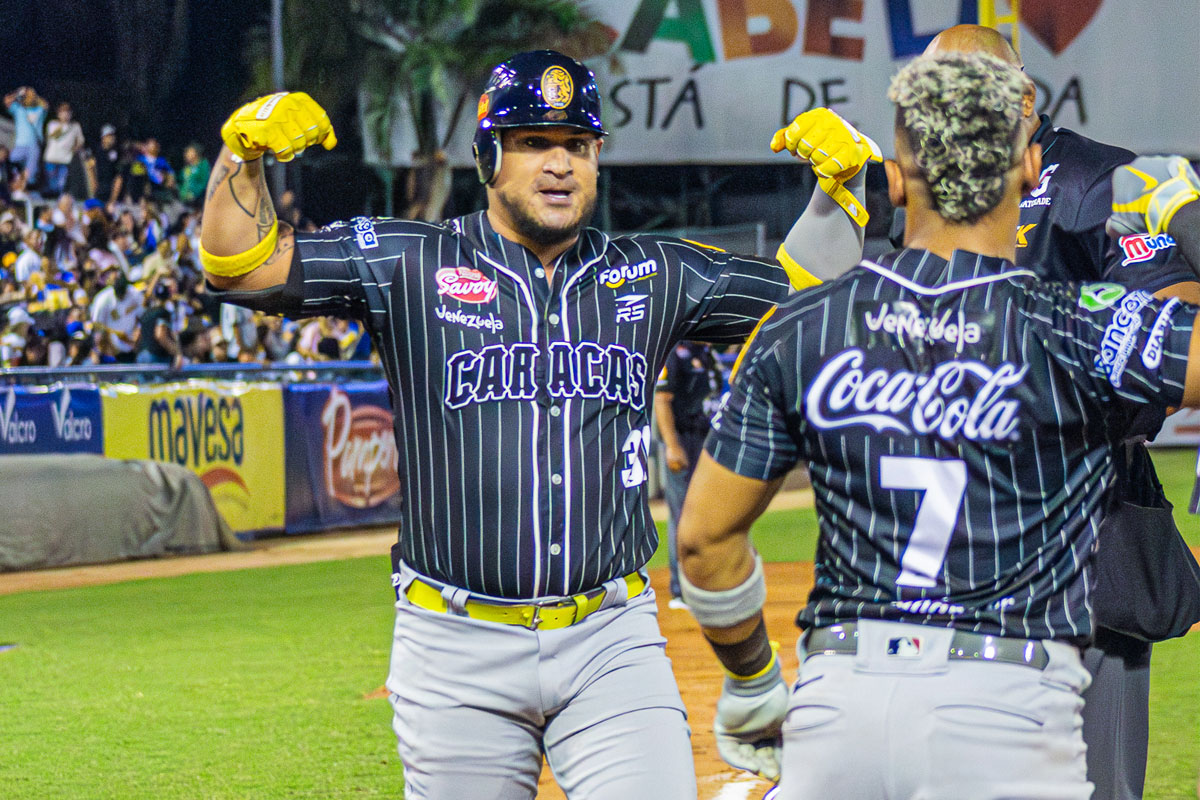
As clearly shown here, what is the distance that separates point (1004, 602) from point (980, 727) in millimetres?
200

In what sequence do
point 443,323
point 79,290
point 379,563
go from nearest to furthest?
1. point 443,323
2. point 379,563
3. point 79,290

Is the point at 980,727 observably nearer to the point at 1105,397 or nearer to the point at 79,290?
the point at 1105,397

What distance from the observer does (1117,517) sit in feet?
9.95

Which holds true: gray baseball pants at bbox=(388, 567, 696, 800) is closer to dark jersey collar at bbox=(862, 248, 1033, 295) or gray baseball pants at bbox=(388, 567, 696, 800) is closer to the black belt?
the black belt

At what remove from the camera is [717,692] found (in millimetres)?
7215

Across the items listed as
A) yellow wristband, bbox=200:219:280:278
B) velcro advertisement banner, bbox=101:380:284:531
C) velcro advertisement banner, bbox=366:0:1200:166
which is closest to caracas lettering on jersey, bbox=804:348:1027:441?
yellow wristband, bbox=200:219:280:278

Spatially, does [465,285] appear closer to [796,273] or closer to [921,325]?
[796,273]

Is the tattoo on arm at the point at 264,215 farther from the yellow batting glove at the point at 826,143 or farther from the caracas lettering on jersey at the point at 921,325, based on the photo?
the caracas lettering on jersey at the point at 921,325

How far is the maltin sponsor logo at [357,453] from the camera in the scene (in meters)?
14.4

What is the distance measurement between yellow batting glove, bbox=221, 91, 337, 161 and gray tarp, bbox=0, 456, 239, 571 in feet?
31.6

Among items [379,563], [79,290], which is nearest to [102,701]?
[379,563]

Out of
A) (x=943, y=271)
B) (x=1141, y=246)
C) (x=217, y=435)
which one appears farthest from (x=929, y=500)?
(x=217, y=435)

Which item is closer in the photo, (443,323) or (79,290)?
(443,323)

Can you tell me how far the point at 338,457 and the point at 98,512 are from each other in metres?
2.69
